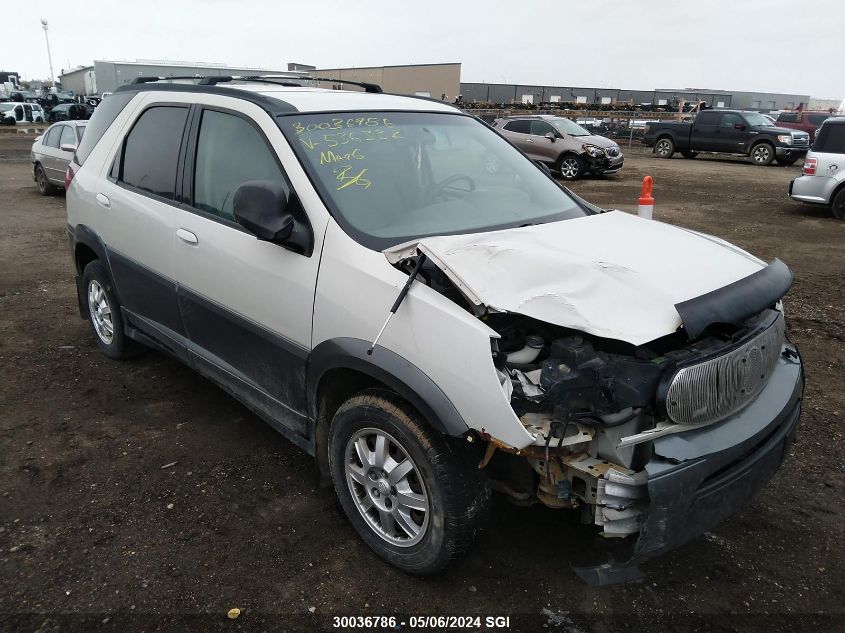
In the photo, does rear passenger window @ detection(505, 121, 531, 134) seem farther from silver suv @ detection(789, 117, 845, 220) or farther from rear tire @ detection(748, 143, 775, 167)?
rear tire @ detection(748, 143, 775, 167)

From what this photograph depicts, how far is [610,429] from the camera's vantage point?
7.30 ft

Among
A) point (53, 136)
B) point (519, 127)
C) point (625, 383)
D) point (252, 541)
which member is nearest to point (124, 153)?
point (252, 541)

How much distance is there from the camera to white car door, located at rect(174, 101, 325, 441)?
2.91 metres

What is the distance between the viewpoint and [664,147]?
24.3m

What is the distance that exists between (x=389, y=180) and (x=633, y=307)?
1378mm

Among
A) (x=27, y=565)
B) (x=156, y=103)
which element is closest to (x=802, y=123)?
(x=156, y=103)

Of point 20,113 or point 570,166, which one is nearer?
point 570,166

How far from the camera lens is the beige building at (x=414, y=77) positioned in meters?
45.8

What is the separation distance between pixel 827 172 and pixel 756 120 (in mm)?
11862

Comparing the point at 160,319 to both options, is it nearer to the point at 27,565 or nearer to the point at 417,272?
the point at 27,565

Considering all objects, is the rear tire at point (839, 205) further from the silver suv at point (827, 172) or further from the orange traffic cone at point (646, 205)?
the orange traffic cone at point (646, 205)

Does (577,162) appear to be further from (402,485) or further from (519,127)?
(402,485)

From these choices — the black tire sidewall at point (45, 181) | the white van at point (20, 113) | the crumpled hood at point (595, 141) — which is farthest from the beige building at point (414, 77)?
the black tire sidewall at point (45, 181)

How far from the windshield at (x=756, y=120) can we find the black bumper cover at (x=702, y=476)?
22187mm
